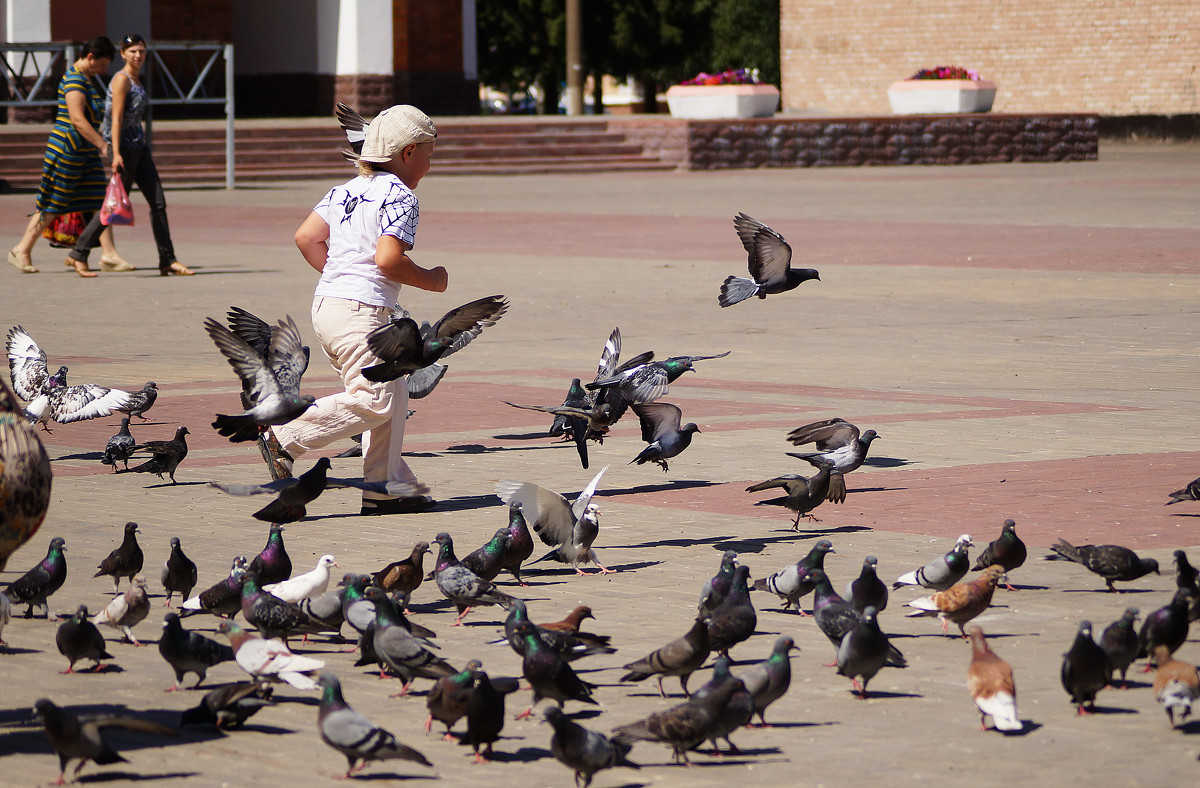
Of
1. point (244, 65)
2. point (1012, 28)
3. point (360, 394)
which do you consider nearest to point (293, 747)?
point (360, 394)

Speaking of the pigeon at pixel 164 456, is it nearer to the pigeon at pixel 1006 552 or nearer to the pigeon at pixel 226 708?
the pigeon at pixel 226 708

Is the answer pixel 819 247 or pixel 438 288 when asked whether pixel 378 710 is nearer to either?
pixel 438 288

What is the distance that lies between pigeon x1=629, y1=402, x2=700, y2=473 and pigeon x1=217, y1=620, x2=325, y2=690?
353 centimetres

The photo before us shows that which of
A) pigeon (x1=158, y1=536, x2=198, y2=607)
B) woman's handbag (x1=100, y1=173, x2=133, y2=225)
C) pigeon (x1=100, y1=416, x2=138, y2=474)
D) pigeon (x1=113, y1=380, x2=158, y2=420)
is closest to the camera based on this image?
pigeon (x1=158, y1=536, x2=198, y2=607)

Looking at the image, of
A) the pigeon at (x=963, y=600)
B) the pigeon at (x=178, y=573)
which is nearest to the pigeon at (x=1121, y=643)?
the pigeon at (x=963, y=600)

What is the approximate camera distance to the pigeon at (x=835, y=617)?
5691 mm

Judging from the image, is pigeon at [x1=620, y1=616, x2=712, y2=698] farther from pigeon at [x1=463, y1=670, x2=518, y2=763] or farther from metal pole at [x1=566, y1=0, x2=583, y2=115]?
metal pole at [x1=566, y1=0, x2=583, y2=115]

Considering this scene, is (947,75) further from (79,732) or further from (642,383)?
(79,732)

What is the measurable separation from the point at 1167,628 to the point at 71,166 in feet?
49.8

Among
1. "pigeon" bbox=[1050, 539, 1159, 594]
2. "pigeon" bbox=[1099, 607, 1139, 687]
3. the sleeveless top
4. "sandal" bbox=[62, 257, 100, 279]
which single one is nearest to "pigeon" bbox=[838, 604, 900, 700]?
"pigeon" bbox=[1099, 607, 1139, 687]

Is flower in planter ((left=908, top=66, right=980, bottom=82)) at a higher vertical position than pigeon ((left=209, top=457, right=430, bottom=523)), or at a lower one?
higher

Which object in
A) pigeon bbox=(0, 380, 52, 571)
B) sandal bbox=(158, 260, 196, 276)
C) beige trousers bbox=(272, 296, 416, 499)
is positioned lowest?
sandal bbox=(158, 260, 196, 276)

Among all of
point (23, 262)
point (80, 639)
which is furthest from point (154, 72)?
point (80, 639)

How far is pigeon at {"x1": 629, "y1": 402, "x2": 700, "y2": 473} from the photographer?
28.9ft
